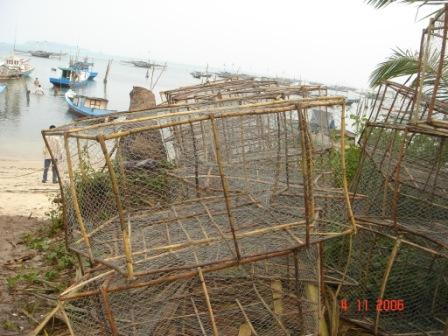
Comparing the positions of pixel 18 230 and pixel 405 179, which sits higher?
pixel 405 179

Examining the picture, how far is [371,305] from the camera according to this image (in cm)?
374

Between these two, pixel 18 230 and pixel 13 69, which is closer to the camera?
pixel 18 230

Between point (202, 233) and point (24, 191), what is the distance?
8240mm

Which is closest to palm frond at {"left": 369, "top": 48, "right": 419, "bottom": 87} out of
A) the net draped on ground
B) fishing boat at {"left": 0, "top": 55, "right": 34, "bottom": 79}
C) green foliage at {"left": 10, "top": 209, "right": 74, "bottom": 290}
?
the net draped on ground

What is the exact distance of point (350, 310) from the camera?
377cm

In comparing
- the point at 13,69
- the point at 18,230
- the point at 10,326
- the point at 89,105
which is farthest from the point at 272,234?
the point at 13,69

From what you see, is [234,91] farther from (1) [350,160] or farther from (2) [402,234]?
(2) [402,234]

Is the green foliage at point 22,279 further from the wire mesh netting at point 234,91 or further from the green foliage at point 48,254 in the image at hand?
the wire mesh netting at point 234,91

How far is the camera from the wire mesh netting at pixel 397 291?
3.47m

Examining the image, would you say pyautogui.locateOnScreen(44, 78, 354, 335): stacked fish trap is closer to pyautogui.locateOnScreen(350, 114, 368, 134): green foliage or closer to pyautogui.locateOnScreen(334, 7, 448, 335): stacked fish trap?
pyautogui.locateOnScreen(334, 7, 448, 335): stacked fish trap

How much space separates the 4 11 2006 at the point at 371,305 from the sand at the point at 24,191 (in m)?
5.16

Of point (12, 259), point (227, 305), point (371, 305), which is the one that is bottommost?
point (12, 259)

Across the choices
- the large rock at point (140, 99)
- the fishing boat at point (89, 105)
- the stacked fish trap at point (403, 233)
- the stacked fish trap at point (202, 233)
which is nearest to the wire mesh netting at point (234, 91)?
the stacked fish trap at point (202, 233)

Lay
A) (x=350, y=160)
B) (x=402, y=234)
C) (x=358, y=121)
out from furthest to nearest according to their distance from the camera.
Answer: (x=358, y=121), (x=350, y=160), (x=402, y=234)
